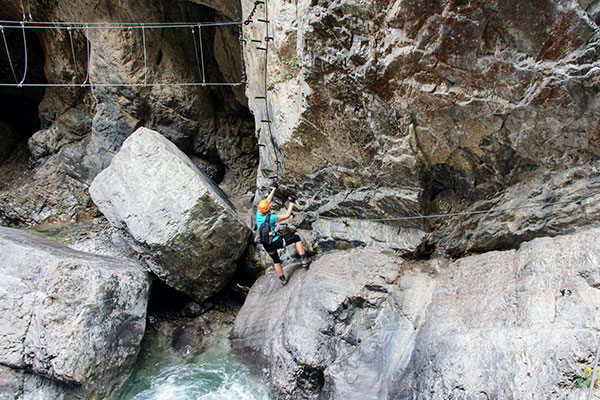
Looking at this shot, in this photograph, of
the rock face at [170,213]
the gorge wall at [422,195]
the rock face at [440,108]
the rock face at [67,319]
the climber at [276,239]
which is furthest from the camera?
the rock face at [170,213]

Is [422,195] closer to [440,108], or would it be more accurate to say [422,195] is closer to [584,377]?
[440,108]

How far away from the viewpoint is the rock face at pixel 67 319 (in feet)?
17.5

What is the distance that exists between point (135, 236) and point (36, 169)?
23.0 ft

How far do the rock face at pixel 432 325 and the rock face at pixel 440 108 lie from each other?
62cm

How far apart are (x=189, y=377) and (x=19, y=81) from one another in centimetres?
1163

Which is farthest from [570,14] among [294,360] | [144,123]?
[144,123]

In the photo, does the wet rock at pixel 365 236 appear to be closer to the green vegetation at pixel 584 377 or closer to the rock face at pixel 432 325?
the rock face at pixel 432 325

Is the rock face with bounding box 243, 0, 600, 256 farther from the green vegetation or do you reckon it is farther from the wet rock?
the green vegetation

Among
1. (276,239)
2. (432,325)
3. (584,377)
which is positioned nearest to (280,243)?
(276,239)

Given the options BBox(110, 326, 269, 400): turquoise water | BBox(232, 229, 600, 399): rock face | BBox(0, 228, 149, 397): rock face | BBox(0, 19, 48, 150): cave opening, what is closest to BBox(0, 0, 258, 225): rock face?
BBox(0, 19, 48, 150): cave opening

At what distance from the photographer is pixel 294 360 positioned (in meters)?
5.48

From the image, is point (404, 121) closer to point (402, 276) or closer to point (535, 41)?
point (535, 41)

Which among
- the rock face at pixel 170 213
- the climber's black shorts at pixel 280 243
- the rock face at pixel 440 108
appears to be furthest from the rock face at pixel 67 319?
the rock face at pixel 440 108

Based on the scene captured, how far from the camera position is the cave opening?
38.5ft
